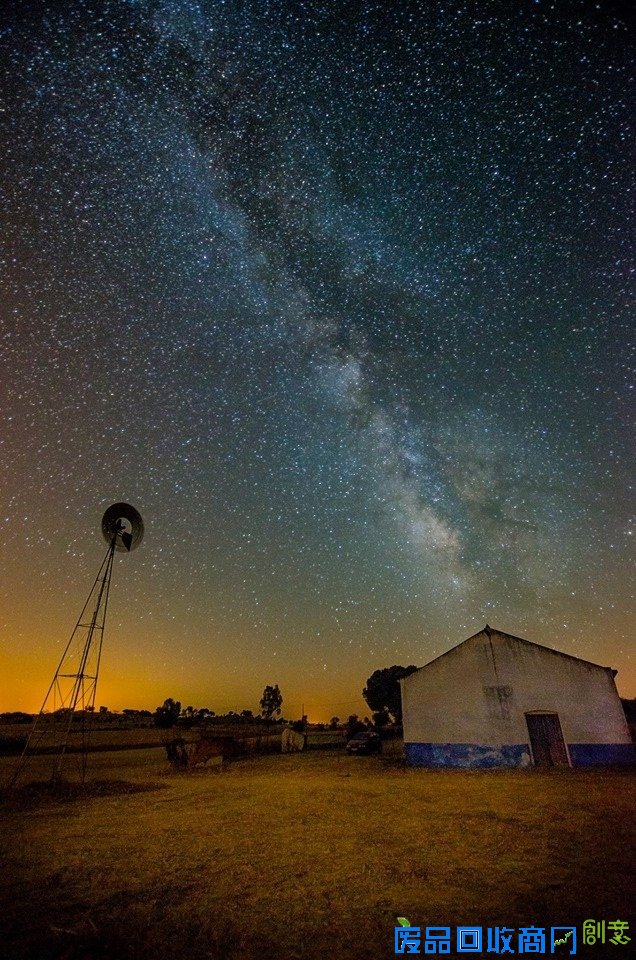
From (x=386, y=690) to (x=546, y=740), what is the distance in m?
45.6

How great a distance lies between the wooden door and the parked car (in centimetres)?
1533

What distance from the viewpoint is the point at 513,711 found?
2086 cm

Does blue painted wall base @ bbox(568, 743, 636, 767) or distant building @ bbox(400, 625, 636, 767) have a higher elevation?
distant building @ bbox(400, 625, 636, 767)

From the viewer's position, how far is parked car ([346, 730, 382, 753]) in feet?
105

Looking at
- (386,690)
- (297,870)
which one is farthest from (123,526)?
(386,690)

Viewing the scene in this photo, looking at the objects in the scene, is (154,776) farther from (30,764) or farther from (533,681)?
(533,681)

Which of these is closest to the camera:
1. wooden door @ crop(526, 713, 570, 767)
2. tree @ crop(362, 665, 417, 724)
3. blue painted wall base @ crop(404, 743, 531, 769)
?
wooden door @ crop(526, 713, 570, 767)

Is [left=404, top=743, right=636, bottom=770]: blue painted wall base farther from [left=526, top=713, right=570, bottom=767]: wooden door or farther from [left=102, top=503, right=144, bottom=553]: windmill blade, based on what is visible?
[left=102, top=503, right=144, bottom=553]: windmill blade

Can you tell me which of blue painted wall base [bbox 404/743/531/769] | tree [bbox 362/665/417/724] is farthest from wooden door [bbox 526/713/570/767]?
tree [bbox 362/665/417/724]

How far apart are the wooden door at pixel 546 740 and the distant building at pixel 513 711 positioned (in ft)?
0.13

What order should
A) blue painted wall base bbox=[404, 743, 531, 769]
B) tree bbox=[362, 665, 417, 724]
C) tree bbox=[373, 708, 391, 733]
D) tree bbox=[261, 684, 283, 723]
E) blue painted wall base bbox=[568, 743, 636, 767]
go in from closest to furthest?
blue painted wall base bbox=[568, 743, 636, 767] → blue painted wall base bbox=[404, 743, 531, 769] → tree bbox=[362, 665, 417, 724] → tree bbox=[373, 708, 391, 733] → tree bbox=[261, 684, 283, 723]

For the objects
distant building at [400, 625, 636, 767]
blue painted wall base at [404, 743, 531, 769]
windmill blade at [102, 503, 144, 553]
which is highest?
windmill blade at [102, 503, 144, 553]

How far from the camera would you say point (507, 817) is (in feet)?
35.2

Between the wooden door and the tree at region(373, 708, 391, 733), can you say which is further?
the tree at region(373, 708, 391, 733)
